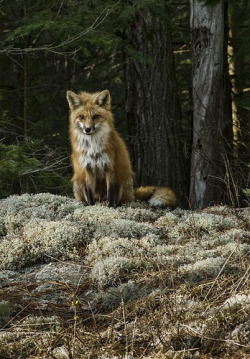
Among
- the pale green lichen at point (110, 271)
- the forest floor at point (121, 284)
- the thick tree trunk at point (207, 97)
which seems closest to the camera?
the forest floor at point (121, 284)

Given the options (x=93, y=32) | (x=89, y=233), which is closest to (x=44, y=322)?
(x=89, y=233)

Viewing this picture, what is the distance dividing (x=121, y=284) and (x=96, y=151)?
377cm

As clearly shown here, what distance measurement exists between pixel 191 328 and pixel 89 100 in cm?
545

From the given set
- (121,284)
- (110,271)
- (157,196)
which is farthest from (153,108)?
(121,284)

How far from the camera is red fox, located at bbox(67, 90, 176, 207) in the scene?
28.8ft

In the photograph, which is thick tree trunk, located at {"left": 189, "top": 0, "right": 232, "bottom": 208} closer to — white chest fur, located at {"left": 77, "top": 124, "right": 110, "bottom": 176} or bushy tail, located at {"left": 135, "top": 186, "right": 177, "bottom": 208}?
bushy tail, located at {"left": 135, "top": 186, "right": 177, "bottom": 208}

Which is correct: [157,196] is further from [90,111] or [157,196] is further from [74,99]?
[74,99]

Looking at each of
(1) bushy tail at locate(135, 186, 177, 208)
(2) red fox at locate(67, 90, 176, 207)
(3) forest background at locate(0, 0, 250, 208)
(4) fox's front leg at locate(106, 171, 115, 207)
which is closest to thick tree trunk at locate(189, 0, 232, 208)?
(3) forest background at locate(0, 0, 250, 208)

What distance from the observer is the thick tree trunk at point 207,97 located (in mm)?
11070

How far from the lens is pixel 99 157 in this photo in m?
8.80

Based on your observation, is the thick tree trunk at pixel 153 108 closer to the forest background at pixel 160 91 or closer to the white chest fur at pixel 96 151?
the forest background at pixel 160 91

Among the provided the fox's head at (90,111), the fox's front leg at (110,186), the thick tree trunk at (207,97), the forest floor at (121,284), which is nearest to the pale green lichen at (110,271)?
the forest floor at (121,284)

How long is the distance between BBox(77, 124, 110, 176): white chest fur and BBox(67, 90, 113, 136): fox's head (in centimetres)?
9

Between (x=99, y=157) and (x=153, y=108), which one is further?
(x=153, y=108)
